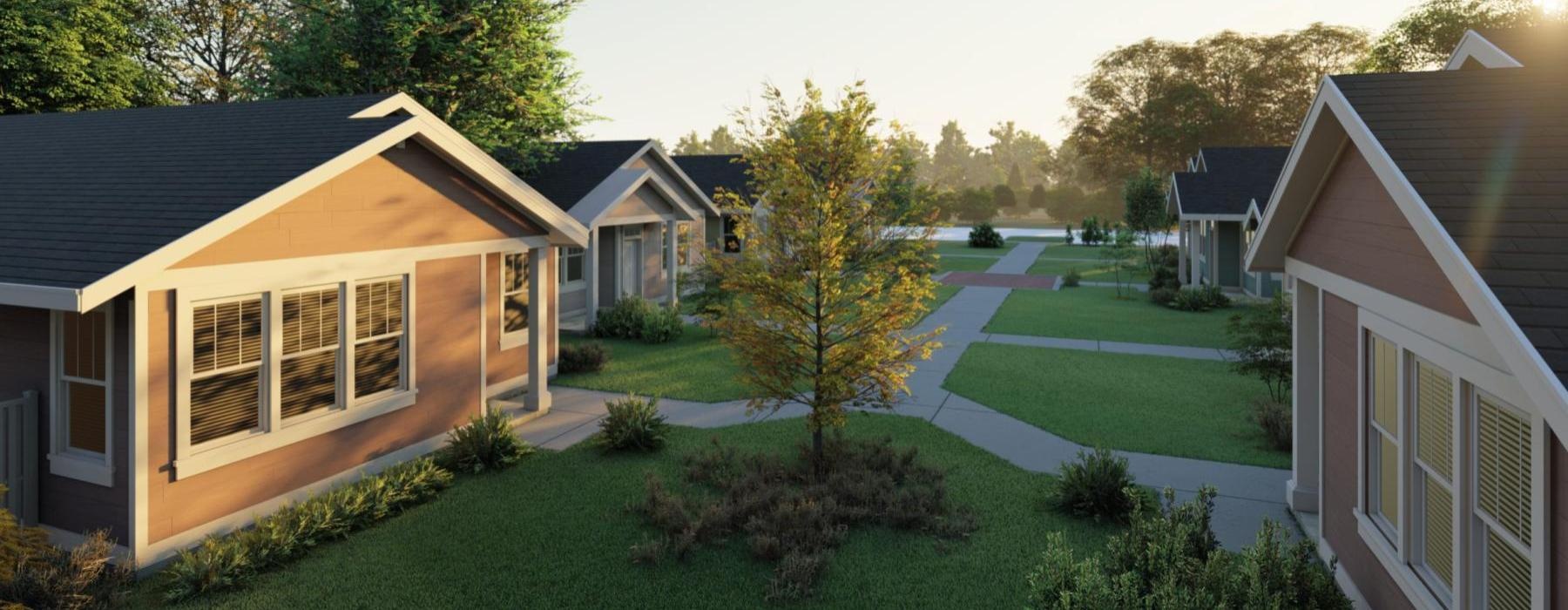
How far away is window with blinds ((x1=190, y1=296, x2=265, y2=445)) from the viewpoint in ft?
27.2

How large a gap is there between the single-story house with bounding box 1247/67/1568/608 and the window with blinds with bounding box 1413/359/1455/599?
0.02 meters

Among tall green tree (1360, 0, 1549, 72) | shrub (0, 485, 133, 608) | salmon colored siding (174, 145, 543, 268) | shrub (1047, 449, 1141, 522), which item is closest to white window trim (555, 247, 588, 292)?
salmon colored siding (174, 145, 543, 268)

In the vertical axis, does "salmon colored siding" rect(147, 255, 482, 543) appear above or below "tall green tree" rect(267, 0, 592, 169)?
below

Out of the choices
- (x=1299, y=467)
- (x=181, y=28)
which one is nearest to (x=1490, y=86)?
(x=1299, y=467)

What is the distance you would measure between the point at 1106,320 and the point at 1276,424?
13.3 meters

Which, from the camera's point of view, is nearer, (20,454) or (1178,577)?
(1178,577)

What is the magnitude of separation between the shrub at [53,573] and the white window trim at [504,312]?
6177 mm

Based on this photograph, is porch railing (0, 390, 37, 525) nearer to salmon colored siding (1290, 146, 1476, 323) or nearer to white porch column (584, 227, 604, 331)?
salmon colored siding (1290, 146, 1476, 323)

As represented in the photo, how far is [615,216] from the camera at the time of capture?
22.4m

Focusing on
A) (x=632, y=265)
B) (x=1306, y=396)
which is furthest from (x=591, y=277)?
(x=1306, y=396)

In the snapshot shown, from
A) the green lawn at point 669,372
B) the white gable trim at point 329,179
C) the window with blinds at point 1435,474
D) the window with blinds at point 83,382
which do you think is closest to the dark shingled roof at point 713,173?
the green lawn at point 669,372

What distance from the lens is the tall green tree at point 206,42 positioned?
1410 inches

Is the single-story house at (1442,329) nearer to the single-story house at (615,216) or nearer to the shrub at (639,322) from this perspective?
the shrub at (639,322)

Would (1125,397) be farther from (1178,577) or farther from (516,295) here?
(516,295)
